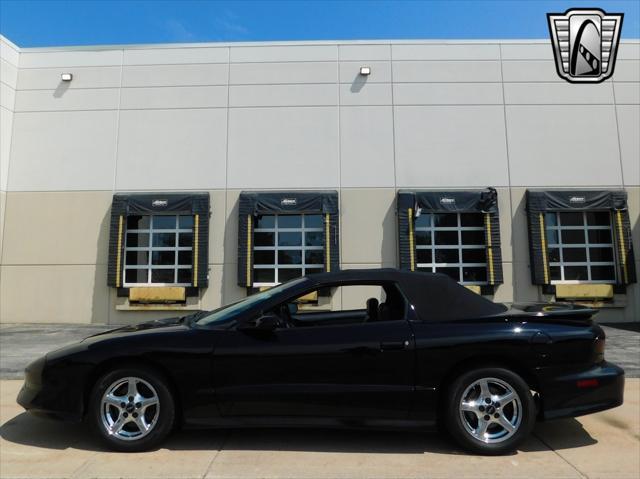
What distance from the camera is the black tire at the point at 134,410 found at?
3750 millimetres

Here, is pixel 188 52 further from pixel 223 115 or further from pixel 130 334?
pixel 130 334

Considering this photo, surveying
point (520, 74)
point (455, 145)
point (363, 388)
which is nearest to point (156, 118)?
point (455, 145)

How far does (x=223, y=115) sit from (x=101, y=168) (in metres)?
3.37

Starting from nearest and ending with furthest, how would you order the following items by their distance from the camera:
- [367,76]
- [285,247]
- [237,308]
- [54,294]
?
[237,308] < [54,294] < [285,247] < [367,76]

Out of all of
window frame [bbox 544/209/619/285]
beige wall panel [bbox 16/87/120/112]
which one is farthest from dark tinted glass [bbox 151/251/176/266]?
window frame [bbox 544/209/619/285]

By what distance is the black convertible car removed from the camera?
12.3 feet

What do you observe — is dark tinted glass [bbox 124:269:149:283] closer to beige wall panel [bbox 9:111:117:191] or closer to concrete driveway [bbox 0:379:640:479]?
beige wall panel [bbox 9:111:117:191]

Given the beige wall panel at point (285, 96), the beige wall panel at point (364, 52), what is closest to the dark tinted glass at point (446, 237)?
the beige wall panel at point (285, 96)

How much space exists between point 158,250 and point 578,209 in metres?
10.4

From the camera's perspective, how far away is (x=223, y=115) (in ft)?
40.4

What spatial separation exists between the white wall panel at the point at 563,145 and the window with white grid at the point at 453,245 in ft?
5.21

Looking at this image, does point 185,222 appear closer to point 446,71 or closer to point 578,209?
point 446,71

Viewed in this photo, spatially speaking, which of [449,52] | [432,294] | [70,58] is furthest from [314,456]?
[70,58]

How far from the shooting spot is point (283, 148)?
39.9ft
